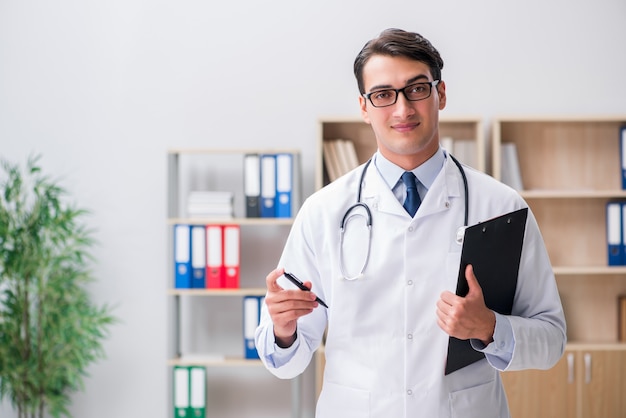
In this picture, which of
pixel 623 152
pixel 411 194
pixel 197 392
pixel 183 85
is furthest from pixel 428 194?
pixel 183 85

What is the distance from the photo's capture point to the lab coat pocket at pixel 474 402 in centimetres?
142

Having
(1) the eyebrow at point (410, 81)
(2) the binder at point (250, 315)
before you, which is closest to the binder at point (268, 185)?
(2) the binder at point (250, 315)

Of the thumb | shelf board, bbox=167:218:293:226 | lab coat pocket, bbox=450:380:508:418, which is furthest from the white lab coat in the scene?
shelf board, bbox=167:218:293:226

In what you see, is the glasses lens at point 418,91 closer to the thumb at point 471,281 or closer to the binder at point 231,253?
the thumb at point 471,281

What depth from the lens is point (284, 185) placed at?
11.0 feet

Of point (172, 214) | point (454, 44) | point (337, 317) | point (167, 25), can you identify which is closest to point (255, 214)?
point (172, 214)

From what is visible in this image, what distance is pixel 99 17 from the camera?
375cm

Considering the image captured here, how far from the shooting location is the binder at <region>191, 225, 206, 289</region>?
3340 mm

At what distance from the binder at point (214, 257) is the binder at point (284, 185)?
→ 309 mm

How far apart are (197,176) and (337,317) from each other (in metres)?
2.34

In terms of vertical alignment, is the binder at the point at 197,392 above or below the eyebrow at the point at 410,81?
below

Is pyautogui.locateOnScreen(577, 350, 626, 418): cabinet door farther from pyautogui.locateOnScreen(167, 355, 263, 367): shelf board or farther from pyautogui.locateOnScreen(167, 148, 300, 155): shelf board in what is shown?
pyautogui.locateOnScreen(167, 148, 300, 155): shelf board

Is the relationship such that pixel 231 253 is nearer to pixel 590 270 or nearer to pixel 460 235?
pixel 590 270

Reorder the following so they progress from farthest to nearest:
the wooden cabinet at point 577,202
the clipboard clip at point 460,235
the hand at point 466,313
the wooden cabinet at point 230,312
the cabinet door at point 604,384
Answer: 1. the wooden cabinet at point 230,312
2. the wooden cabinet at point 577,202
3. the cabinet door at point 604,384
4. the clipboard clip at point 460,235
5. the hand at point 466,313
